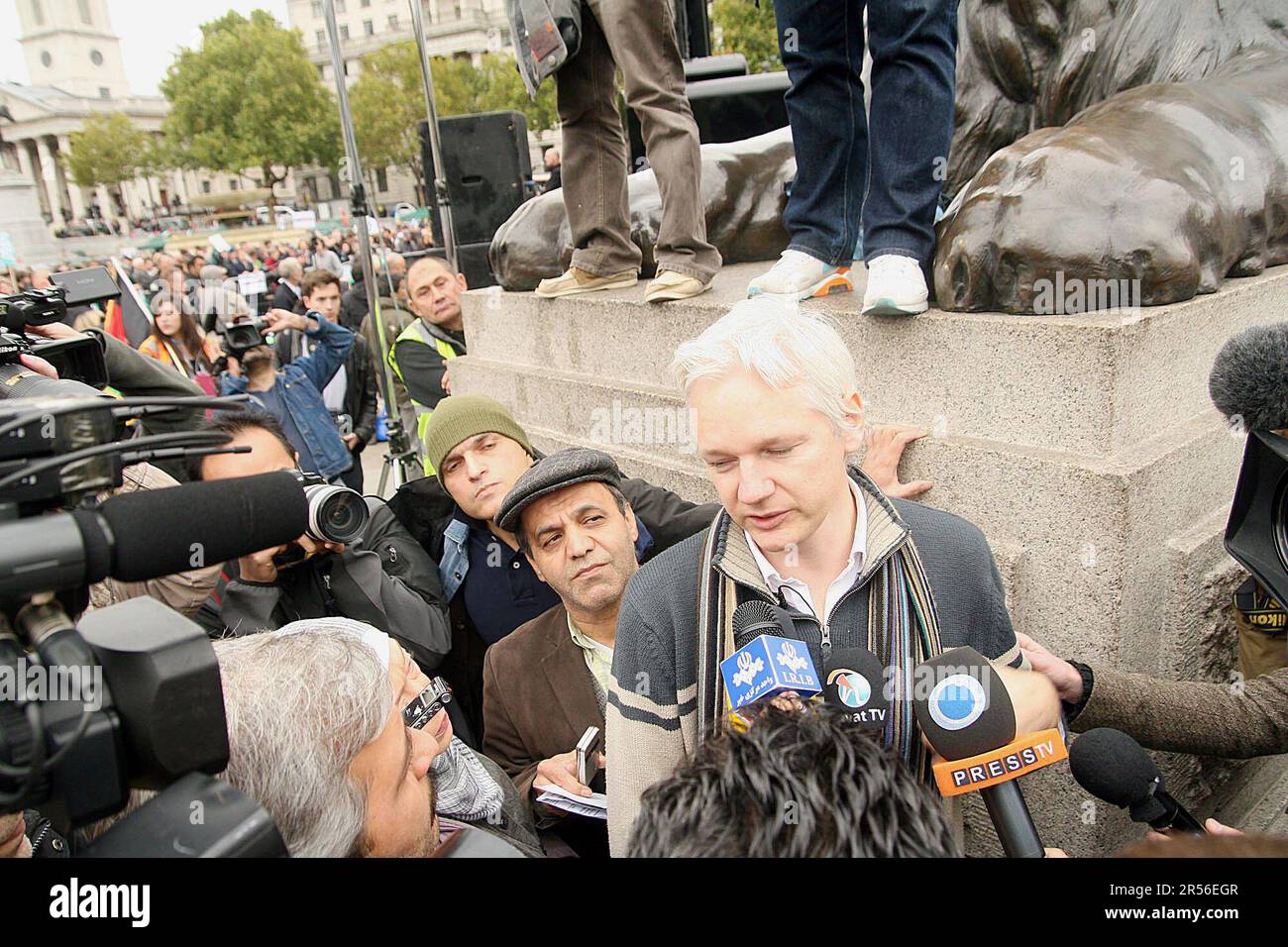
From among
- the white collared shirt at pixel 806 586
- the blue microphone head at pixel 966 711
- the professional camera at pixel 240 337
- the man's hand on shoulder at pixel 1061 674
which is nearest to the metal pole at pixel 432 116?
the professional camera at pixel 240 337

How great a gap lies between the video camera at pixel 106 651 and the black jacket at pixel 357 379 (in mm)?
5863

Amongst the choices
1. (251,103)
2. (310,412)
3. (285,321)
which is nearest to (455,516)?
(310,412)

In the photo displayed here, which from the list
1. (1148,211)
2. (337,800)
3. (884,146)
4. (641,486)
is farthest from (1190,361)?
(337,800)

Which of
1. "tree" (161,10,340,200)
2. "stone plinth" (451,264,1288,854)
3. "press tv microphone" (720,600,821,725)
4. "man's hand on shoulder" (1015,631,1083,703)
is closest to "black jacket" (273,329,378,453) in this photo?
"stone plinth" (451,264,1288,854)

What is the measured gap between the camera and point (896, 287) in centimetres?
260

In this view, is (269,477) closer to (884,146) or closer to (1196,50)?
(884,146)

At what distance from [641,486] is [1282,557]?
177 centimetres

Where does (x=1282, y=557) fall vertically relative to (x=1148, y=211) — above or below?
below

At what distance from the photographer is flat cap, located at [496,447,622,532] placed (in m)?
2.51

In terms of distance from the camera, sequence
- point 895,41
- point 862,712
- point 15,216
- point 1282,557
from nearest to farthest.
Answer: point 862,712
point 1282,557
point 895,41
point 15,216

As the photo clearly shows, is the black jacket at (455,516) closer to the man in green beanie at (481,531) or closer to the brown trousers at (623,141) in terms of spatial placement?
the man in green beanie at (481,531)

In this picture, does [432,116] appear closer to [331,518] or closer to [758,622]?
[331,518]

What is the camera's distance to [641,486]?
9.96 ft

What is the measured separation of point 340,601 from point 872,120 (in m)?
2.18
